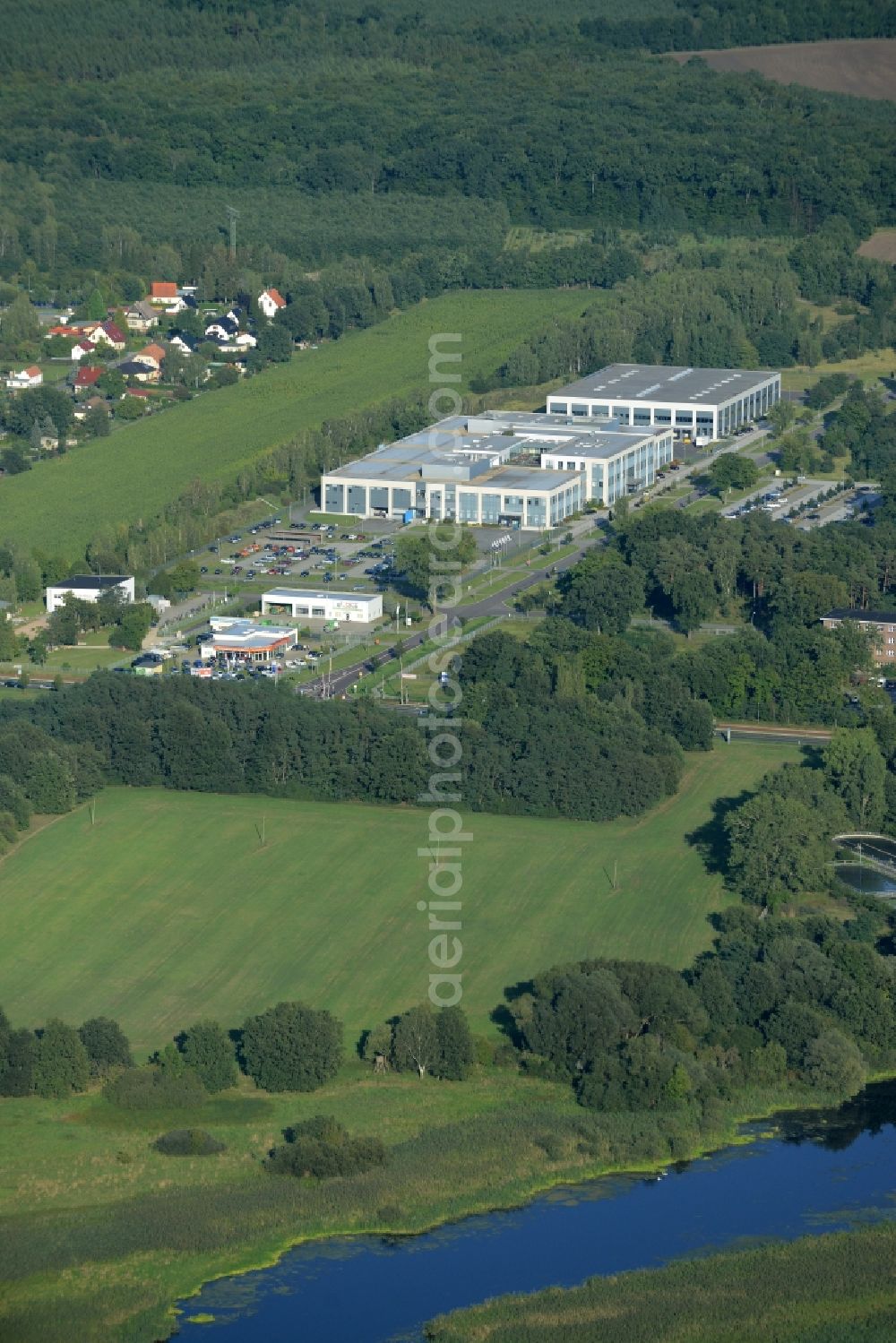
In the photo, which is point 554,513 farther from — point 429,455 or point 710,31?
point 710,31

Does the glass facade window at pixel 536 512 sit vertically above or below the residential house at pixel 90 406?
above

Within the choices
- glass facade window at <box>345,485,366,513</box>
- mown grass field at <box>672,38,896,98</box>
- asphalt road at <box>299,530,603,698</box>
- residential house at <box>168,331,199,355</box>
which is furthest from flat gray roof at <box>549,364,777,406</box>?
mown grass field at <box>672,38,896,98</box>

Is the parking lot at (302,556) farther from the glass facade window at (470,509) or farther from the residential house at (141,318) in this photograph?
the residential house at (141,318)

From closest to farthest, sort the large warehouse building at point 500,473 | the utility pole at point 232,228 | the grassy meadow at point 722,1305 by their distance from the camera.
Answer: the grassy meadow at point 722,1305 < the large warehouse building at point 500,473 < the utility pole at point 232,228

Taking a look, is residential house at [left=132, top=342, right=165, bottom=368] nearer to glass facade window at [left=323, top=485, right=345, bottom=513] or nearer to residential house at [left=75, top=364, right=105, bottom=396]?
residential house at [left=75, top=364, right=105, bottom=396]

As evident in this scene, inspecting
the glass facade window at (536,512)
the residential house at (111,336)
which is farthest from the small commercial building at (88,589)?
the residential house at (111,336)

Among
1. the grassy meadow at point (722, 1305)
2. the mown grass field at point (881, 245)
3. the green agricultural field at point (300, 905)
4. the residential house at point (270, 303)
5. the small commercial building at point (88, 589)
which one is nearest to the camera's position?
the grassy meadow at point (722, 1305)

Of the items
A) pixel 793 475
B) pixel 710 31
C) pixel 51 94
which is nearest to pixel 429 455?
pixel 793 475
